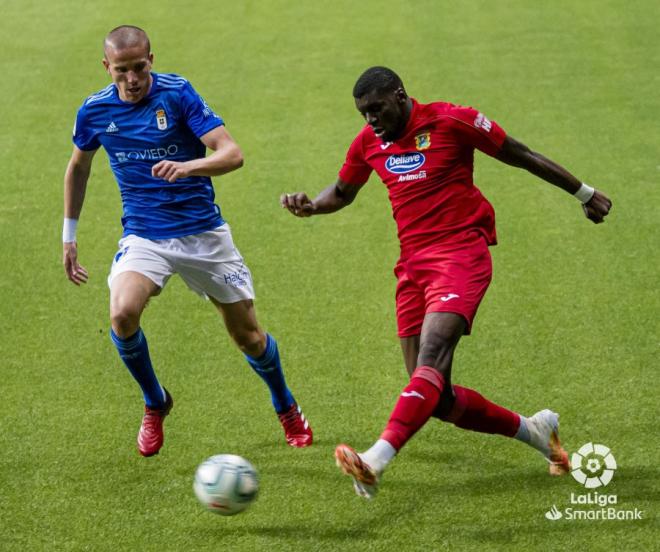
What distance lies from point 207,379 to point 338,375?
860mm

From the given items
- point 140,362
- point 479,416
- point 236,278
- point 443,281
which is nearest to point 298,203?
point 236,278

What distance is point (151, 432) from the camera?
6.40 metres

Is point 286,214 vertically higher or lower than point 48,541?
lower

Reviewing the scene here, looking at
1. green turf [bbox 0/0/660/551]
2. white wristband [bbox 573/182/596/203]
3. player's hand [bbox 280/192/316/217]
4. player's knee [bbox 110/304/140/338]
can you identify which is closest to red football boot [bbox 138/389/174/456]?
green turf [bbox 0/0/660/551]

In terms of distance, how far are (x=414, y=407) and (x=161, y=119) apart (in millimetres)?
2198

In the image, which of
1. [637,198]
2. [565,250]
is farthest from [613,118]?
[565,250]

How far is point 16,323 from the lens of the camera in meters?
8.34

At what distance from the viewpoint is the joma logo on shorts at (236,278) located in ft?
20.9

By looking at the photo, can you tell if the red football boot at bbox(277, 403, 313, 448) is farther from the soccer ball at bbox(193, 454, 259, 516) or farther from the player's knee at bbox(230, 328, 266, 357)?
the soccer ball at bbox(193, 454, 259, 516)

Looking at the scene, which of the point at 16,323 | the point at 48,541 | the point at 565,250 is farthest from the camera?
the point at 565,250

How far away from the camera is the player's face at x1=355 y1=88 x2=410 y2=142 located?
577cm

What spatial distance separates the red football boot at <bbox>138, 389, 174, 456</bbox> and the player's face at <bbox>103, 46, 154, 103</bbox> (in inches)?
69.8

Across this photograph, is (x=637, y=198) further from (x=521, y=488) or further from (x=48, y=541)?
(x=48, y=541)

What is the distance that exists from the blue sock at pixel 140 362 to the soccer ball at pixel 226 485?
108 centimetres
